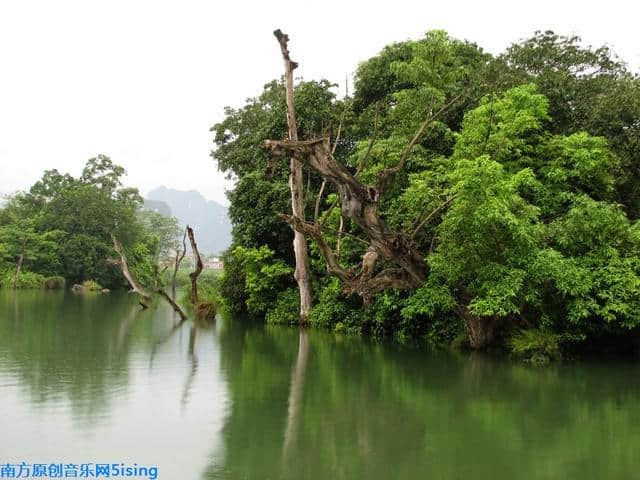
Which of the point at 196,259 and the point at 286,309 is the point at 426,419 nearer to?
the point at 286,309

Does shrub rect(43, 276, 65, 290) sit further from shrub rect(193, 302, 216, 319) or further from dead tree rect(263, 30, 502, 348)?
dead tree rect(263, 30, 502, 348)

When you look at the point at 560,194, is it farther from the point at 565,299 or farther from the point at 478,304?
the point at 478,304

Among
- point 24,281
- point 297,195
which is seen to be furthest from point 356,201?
point 24,281

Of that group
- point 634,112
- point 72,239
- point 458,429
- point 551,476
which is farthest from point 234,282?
point 72,239

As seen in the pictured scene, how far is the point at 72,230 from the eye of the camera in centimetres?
4084

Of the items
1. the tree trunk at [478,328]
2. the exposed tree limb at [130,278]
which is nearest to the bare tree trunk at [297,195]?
the tree trunk at [478,328]

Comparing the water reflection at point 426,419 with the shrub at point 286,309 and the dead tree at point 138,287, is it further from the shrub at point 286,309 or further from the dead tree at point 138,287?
the dead tree at point 138,287

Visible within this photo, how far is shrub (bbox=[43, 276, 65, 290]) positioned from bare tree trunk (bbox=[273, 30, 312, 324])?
86.0 feet

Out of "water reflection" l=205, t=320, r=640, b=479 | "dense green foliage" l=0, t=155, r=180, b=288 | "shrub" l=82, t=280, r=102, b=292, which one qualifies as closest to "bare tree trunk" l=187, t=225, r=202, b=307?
"water reflection" l=205, t=320, r=640, b=479

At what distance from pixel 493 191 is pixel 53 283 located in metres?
34.6

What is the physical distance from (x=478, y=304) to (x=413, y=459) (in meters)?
5.86

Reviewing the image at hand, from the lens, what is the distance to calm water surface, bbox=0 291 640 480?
511 cm

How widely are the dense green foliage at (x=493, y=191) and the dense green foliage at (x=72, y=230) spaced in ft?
69.1

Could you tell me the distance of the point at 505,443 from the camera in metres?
5.79
